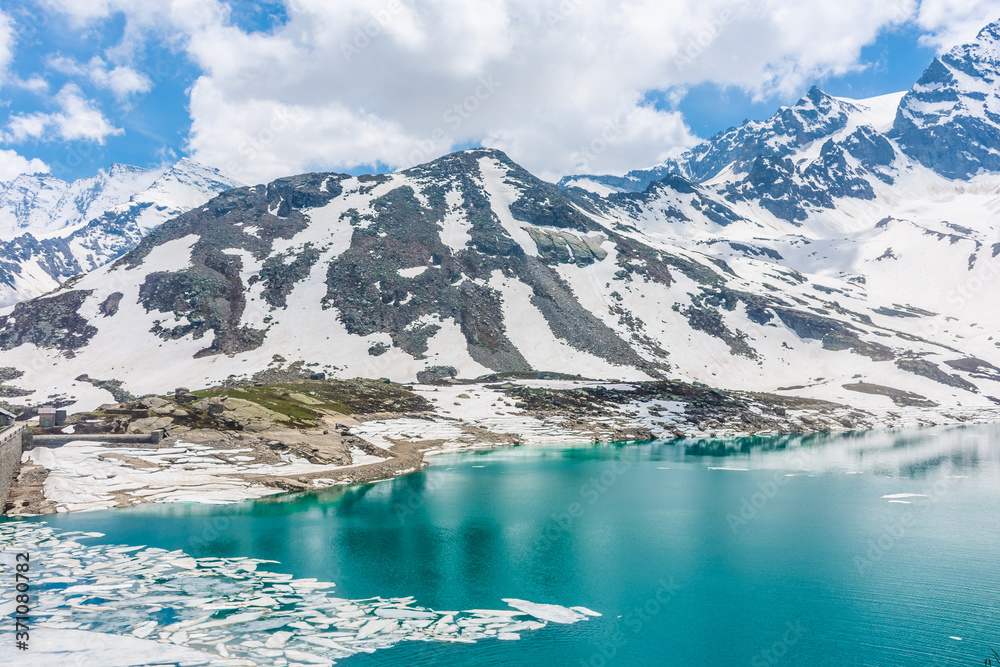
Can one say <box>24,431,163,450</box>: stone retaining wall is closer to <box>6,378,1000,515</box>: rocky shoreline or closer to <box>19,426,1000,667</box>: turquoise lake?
<box>6,378,1000,515</box>: rocky shoreline

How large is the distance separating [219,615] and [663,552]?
106ft

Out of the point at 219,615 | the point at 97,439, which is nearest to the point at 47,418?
the point at 97,439

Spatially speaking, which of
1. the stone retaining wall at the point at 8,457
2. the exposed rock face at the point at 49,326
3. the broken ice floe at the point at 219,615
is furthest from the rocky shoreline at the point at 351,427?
the exposed rock face at the point at 49,326

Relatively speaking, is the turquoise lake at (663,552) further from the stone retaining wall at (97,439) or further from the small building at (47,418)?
the small building at (47,418)

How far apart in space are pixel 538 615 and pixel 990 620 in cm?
2591

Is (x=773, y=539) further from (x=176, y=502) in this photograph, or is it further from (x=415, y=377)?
(x=415, y=377)

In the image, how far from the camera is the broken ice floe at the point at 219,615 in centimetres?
3055

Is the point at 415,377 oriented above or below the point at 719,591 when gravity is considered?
above

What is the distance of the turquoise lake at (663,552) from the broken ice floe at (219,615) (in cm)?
156

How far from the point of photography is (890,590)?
40.1 metres

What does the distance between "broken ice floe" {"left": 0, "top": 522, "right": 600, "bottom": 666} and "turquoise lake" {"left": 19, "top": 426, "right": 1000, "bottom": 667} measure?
156 centimetres

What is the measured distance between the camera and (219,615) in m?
35.0

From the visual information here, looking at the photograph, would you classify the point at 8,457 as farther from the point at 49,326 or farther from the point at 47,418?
the point at 49,326

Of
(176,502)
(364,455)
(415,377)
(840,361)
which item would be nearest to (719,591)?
(176,502)
